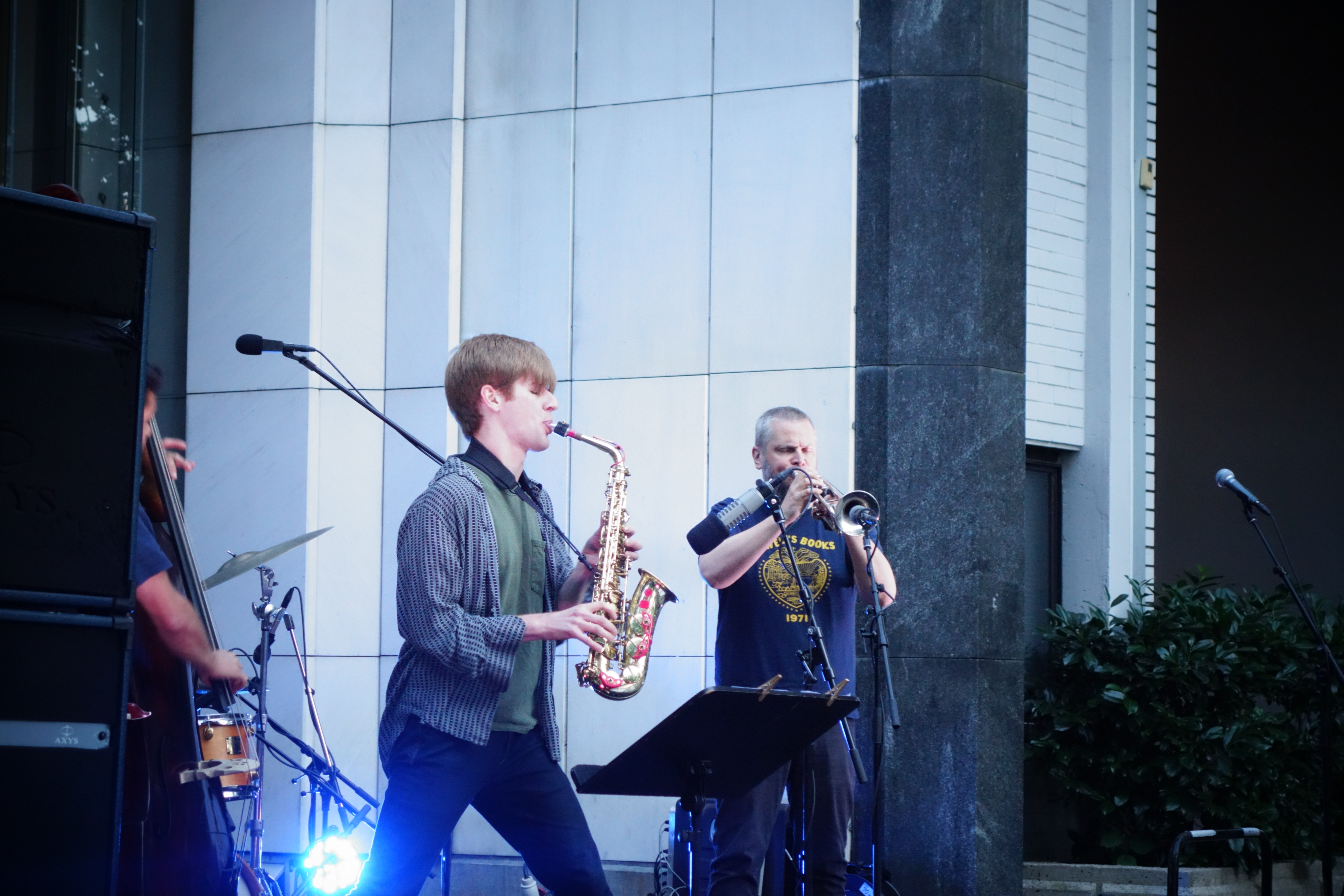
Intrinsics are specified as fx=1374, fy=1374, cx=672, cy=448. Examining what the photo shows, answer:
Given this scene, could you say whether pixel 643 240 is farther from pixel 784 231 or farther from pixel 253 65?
pixel 253 65

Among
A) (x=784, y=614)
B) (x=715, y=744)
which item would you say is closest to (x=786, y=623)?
(x=784, y=614)

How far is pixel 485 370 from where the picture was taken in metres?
3.71

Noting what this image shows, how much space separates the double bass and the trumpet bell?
1.95m

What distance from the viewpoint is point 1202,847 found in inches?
265

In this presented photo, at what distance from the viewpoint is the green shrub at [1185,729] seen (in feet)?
21.3

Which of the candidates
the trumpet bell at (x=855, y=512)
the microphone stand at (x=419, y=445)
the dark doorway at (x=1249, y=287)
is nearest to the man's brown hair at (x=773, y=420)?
the trumpet bell at (x=855, y=512)

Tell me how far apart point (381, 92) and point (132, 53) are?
1.37 metres

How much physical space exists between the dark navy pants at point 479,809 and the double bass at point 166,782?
396 mm

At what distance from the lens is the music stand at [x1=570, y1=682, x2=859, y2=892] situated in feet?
11.5

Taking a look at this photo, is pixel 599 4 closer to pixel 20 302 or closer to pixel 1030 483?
pixel 1030 483

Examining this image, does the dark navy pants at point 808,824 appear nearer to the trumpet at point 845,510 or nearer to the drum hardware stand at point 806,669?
the drum hardware stand at point 806,669

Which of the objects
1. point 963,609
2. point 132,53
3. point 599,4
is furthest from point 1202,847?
point 132,53

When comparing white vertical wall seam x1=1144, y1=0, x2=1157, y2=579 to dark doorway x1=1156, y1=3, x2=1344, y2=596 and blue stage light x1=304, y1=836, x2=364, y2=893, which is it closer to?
dark doorway x1=1156, y1=3, x2=1344, y2=596

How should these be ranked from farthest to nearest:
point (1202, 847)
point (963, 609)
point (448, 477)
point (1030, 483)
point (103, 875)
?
point (1030, 483) < point (1202, 847) < point (963, 609) < point (448, 477) < point (103, 875)
